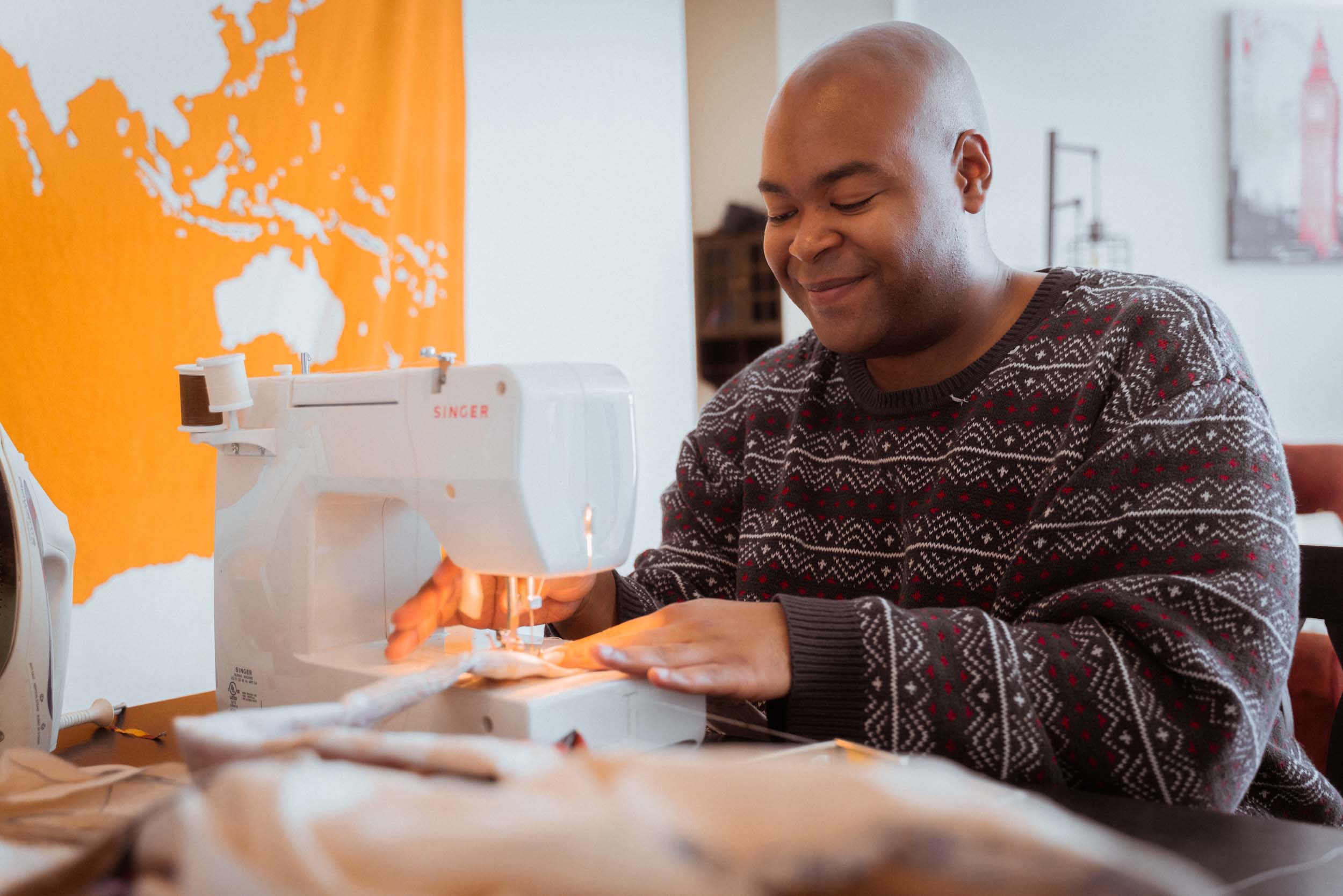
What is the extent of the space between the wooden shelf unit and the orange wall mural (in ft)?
3.62

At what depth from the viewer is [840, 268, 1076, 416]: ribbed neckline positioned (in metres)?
1.32

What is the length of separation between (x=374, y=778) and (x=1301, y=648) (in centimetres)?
200

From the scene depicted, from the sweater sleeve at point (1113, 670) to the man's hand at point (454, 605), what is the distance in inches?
14.3

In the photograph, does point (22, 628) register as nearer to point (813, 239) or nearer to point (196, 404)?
point (196, 404)

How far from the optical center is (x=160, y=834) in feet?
1.47

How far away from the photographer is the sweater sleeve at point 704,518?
152 cm

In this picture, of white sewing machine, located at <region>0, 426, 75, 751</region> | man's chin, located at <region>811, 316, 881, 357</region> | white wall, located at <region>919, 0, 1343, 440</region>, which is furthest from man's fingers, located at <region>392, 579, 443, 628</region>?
white wall, located at <region>919, 0, 1343, 440</region>

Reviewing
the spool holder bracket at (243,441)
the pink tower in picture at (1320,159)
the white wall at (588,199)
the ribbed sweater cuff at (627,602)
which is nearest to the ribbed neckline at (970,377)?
the ribbed sweater cuff at (627,602)

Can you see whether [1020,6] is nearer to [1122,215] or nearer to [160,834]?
[1122,215]

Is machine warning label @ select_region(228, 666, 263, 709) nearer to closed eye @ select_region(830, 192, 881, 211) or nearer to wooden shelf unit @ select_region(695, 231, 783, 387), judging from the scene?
closed eye @ select_region(830, 192, 881, 211)

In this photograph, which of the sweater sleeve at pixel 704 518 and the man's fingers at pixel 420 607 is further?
the sweater sleeve at pixel 704 518

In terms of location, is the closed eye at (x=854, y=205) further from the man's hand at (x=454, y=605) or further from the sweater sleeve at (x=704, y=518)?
the man's hand at (x=454, y=605)

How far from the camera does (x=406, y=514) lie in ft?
3.82

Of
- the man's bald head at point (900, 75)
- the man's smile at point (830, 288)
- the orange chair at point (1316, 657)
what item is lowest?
the orange chair at point (1316, 657)
